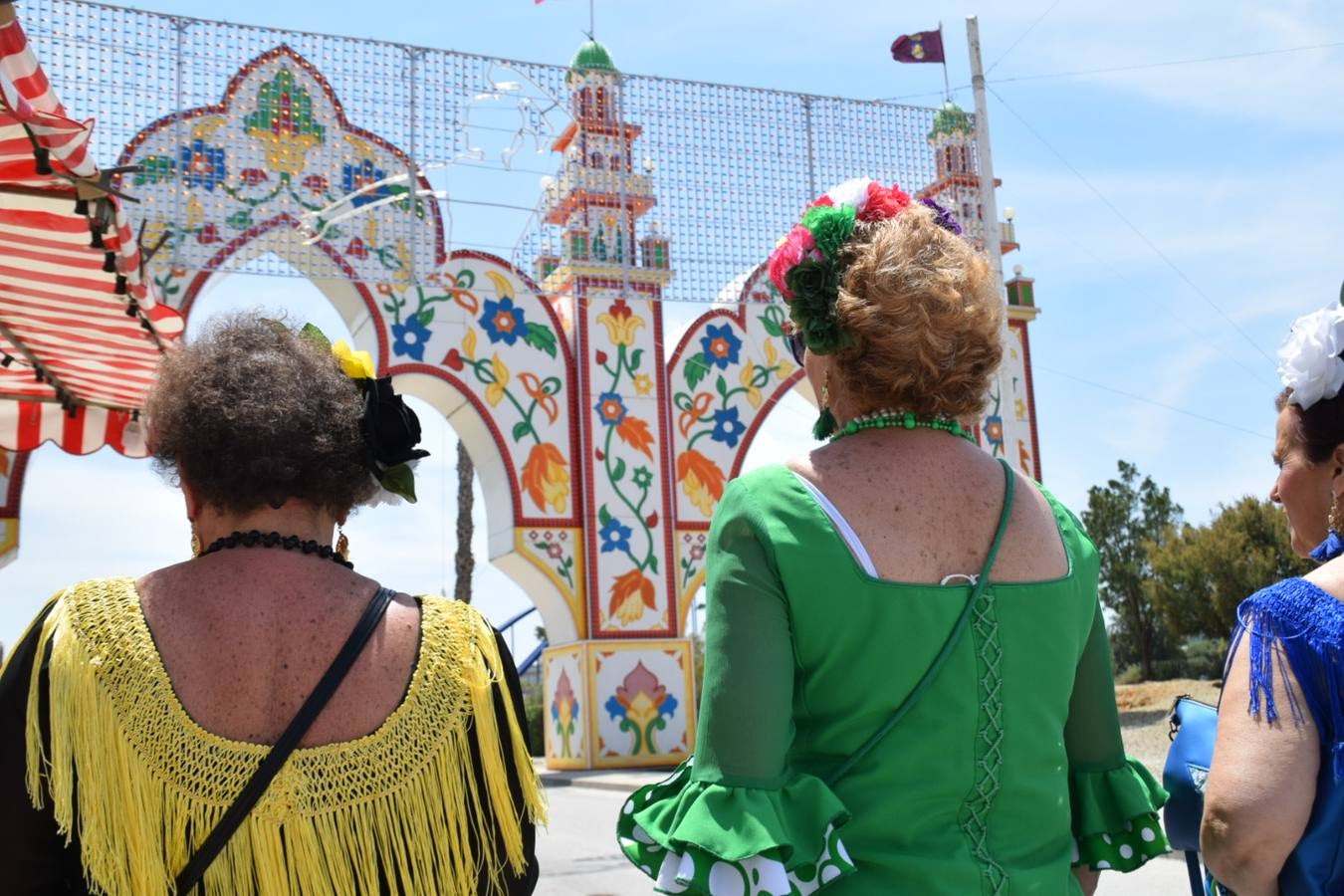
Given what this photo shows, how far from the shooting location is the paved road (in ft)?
19.9

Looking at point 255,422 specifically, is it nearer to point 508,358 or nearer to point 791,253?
point 791,253

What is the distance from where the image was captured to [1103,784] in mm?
2006

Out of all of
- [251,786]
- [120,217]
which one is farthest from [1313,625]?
[120,217]

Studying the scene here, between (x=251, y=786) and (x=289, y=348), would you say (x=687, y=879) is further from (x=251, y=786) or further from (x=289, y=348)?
(x=289, y=348)

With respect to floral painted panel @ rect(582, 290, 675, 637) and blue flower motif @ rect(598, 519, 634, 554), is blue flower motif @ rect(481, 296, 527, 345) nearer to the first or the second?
floral painted panel @ rect(582, 290, 675, 637)

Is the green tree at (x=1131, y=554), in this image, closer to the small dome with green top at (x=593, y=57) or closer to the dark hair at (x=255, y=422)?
the small dome with green top at (x=593, y=57)

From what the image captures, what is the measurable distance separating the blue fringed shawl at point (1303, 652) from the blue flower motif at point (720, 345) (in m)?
11.5

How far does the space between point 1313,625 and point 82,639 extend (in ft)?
5.51

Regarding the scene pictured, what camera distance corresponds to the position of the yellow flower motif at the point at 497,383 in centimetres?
1256

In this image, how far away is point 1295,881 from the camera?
1924mm

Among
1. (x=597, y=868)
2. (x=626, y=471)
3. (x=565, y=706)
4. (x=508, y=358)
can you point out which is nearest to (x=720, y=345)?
(x=626, y=471)

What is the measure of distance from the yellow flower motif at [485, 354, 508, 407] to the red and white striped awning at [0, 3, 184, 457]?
4340mm

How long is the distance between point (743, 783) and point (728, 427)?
38.6 feet

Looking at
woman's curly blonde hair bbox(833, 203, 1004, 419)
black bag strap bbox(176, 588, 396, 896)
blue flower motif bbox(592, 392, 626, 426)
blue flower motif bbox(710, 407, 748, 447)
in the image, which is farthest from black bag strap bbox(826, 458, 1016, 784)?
blue flower motif bbox(710, 407, 748, 447)
